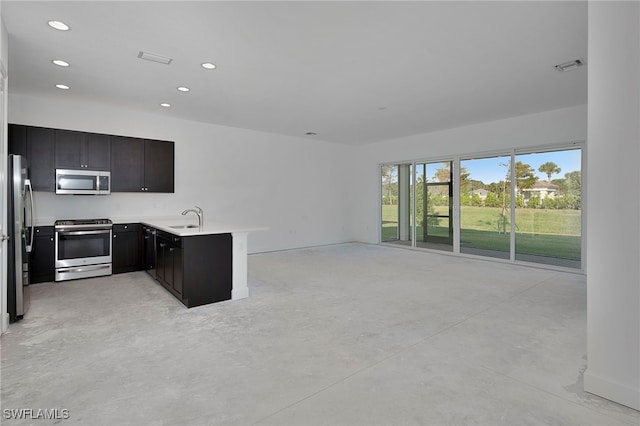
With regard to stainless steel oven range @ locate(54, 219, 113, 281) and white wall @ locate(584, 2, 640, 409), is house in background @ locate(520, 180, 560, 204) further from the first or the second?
stainless steel oven range @ locate(54, 219, 113, 281)

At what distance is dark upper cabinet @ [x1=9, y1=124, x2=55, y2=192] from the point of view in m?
4.66

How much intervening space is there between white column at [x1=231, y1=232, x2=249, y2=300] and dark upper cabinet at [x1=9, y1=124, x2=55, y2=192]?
3.15 meters

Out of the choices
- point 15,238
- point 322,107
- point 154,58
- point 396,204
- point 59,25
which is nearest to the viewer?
point 59,25

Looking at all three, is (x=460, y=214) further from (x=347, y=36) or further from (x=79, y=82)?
(x=79, y=82)

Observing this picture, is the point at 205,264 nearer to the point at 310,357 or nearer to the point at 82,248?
the point at 310,357

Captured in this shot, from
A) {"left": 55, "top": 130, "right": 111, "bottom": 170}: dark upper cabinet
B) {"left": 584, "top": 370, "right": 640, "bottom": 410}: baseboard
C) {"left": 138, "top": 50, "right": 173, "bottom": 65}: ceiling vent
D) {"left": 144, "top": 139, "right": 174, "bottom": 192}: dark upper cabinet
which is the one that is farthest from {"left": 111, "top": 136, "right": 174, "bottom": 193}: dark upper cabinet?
{"left": 584, "top": 370, "right": 640, "bottom": 410}: baseboard

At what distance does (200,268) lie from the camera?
3.77 meters

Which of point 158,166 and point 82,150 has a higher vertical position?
point 82,150

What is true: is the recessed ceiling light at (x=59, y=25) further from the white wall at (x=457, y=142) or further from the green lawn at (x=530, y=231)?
the green lawn at (x=530, y=231)

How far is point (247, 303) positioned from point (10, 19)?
3463 mm

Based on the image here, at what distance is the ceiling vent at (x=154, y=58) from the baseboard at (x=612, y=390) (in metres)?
4.65

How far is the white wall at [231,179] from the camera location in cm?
530
